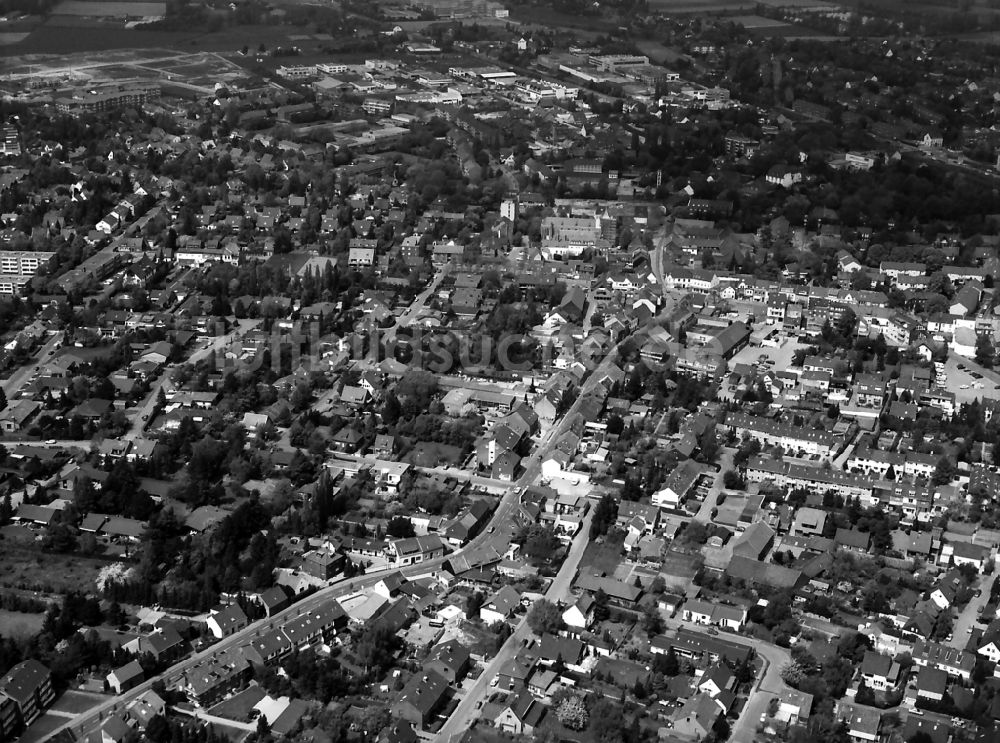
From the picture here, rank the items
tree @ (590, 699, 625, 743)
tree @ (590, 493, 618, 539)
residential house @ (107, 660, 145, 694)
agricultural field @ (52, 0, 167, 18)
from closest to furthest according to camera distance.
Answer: tree @ (590, 699, 625, 743)
residential house @ (107, 660, 145, 694)
tree @ (590, 493, 618, 539)
agricultural field @ (52, 0, 167, 18)

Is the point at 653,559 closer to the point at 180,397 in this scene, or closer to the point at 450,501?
the point at 450,501

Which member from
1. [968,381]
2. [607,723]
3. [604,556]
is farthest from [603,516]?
[968,381]

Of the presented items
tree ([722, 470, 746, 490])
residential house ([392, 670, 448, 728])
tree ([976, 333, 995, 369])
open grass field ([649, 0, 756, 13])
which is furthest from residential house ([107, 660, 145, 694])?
open grass field ([649, 0, 756, 13])

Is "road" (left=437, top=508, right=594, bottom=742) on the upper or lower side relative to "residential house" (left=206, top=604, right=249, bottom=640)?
lower

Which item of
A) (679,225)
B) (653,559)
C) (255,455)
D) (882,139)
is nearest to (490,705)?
(653,559)

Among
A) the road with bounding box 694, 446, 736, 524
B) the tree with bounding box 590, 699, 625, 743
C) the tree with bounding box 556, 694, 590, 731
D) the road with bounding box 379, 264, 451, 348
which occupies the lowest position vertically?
the road with bounding box 694, 446, 736, 524

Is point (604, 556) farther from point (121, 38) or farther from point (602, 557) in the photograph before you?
point (121, 38)

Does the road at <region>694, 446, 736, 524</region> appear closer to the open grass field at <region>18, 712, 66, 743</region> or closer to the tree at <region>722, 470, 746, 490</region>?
the tree at <region>722, 470, 746, 490</region>

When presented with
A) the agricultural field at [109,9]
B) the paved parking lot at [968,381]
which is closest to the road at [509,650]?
the paved parking lot at [968,381]
